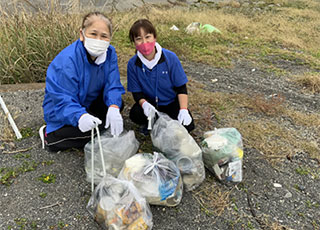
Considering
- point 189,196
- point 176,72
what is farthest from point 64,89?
point 189,196

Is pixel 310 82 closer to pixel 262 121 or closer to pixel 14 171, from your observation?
pixel 262 121

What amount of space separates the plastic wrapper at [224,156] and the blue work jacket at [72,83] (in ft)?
2.65

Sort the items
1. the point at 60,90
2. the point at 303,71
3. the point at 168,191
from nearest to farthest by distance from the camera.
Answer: the point at 168,191 → the point at 60,90 → the point at 303,71

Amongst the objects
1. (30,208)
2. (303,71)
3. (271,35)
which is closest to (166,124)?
(30,208)

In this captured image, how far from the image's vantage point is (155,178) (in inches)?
66.4

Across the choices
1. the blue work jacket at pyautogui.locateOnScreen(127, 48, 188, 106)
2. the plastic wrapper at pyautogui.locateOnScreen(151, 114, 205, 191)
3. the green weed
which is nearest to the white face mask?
the blue work jacket at pyautogui.locateOnScreen(127, 48, 188, 106)

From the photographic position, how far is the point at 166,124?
203 cm

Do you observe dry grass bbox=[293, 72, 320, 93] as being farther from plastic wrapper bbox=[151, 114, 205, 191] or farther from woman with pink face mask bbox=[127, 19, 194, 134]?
plastic wrapper bbox=[151, 114, 205, 191]

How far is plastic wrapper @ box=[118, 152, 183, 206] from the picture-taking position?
65.9 inches

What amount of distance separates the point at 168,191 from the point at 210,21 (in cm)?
641

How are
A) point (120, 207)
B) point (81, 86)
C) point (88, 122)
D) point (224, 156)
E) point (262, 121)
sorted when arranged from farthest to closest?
1. point (262, 121)
2. point (81, 86)
3. point (224, 156)
4. point (88, 122)
5. point (120, 207)

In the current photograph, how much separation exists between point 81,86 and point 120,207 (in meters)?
1.05

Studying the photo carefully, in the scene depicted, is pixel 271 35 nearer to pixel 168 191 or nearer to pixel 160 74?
pixel 160 74

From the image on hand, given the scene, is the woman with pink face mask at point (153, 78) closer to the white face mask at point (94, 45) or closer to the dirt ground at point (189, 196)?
the white face mask at point (94, 45)
